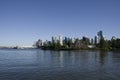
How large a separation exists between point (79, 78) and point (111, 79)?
5552 millimetres

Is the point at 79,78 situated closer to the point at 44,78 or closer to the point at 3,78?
the point at 44,78

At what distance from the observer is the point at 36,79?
34.7 m

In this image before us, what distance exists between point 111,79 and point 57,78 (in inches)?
371

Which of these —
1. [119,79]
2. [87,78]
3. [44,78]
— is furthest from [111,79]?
[44,78]

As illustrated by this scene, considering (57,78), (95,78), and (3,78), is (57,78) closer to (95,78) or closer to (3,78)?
(95,78)

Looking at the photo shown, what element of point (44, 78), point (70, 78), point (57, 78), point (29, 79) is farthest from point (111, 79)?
point (29, 79)

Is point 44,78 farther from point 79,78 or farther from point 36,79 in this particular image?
point 79,78

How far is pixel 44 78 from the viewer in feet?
116

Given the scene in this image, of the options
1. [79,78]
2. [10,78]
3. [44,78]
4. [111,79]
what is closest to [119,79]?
[111,79]

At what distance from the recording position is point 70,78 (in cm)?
3559

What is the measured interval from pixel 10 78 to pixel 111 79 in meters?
17.7

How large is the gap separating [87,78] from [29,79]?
33.5ft

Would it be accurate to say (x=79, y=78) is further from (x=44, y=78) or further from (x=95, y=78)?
(x=44, y=78)

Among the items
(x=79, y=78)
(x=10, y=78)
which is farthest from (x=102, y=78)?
(x=10, y=78)
